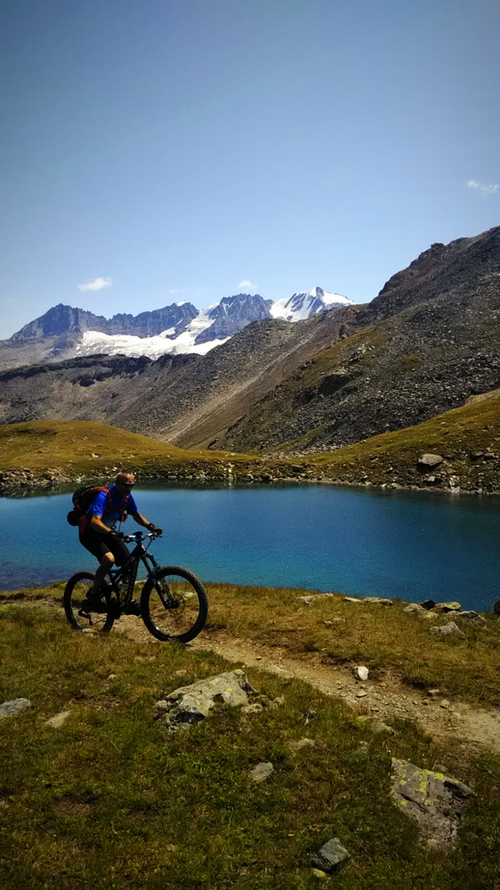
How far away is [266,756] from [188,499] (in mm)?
65038

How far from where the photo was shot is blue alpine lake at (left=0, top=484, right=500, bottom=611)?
1235 inches

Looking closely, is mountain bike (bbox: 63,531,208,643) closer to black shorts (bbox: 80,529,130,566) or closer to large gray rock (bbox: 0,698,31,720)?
black shorts (bbox: 80,529,130,566)

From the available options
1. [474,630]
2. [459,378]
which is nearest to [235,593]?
[474,630]

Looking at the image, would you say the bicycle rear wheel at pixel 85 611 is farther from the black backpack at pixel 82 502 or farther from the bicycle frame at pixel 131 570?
the black backpack at pixel 82 502

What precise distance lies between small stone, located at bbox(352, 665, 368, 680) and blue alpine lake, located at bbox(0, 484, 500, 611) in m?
16.2

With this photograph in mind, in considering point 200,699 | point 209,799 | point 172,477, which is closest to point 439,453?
point 172,477

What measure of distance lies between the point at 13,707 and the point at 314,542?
113 ft

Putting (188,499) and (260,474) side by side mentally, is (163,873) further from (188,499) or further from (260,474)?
(260,474)

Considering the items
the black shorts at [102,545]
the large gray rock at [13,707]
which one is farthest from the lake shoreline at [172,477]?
the large gray rock at [13,707]

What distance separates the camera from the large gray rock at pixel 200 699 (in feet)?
30.9

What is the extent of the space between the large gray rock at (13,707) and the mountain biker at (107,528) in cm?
394

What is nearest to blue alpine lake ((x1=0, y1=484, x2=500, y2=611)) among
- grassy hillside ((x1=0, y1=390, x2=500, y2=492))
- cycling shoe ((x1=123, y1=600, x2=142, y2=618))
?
grassy hillside ((x1=0, y1=390, x2=500, y2=492))

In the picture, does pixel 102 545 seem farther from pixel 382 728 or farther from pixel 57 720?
pixel 382 728

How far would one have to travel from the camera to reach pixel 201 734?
8977mm
